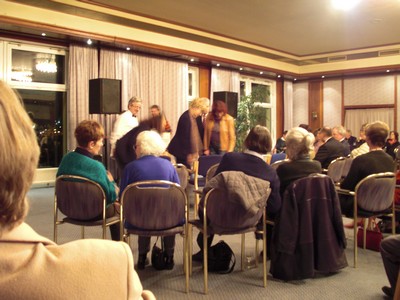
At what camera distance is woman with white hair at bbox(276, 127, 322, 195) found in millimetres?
3299

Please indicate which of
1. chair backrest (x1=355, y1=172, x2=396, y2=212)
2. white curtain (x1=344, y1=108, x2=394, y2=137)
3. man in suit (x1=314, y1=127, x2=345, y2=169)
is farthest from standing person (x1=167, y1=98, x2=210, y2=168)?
white curtain (x1=344, y1=108, x2=394, y2=137)

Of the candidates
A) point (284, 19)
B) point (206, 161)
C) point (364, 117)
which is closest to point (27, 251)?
point (206, 161)

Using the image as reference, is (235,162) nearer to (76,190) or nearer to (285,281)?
(285,281)

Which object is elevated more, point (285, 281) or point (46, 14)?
point (46, 14)

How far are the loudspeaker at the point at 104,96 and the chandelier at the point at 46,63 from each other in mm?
989

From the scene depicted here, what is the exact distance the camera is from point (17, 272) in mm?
725

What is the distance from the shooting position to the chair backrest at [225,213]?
293 cm

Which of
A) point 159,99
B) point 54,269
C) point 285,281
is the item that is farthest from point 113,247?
point 159,99

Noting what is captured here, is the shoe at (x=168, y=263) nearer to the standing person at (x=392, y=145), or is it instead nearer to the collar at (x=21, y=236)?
the collar at (x=21, y=236)

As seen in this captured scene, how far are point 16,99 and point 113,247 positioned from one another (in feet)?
1.12

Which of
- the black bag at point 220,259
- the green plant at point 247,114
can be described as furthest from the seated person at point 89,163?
the green plant at point 247,114

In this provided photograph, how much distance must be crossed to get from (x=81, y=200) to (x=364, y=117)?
10.9m

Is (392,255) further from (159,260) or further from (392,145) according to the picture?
(392,145)

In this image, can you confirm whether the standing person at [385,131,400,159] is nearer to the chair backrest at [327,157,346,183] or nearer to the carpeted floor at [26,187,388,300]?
the chair backrest at [327,157,346,183]
